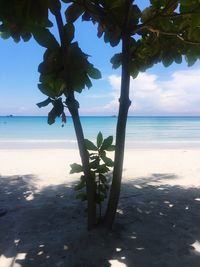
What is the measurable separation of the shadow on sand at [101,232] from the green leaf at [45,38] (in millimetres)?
2028

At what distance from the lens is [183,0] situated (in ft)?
9.99

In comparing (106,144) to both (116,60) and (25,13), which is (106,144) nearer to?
(116,60)

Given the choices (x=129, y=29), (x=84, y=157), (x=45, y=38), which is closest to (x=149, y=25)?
(x=129, y=29)

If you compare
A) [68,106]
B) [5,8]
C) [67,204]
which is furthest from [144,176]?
[5,8]

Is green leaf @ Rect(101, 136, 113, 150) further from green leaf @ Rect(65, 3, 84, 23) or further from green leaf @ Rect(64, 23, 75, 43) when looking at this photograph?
green leaf @ Rect(65, 3, 84, 23)

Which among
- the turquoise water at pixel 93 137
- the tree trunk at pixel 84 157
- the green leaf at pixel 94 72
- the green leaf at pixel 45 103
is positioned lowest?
the turquoise water at pixel 93 137

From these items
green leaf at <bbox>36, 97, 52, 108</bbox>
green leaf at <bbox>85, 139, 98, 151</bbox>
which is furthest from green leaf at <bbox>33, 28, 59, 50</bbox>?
green leaf at <bbox>85, 139, 98, 151</bbox>

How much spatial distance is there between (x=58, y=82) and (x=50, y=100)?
0.19 metres

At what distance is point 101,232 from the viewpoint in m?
3.85

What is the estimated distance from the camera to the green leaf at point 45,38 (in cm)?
295

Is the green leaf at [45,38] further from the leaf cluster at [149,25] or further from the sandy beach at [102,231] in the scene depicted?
the sandy beach at [102,231]

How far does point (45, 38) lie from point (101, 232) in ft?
7.09

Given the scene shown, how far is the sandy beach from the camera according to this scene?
3.39m

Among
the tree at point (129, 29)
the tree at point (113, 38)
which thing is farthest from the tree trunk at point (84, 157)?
the tree at point (129, 29)
